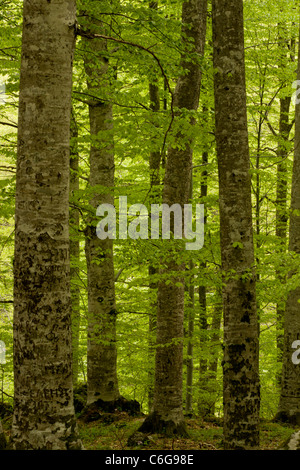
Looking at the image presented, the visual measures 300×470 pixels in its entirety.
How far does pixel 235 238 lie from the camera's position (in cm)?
584

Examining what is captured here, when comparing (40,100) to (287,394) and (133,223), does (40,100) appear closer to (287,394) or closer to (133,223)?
(133,223)

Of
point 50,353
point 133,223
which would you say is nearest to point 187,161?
point 133,223

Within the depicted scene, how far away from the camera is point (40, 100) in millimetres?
3598

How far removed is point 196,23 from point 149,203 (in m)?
4.29

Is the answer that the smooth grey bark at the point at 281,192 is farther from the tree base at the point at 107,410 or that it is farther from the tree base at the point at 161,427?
the tree base at the point at 161,427

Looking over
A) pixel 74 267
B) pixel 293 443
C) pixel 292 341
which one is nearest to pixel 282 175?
pixel 292 341

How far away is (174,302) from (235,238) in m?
2.52

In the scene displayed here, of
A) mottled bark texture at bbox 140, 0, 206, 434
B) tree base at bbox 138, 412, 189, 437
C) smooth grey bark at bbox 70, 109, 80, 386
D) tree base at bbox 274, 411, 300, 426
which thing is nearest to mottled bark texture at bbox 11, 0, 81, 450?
mottled bark texture at bbox 140, 0, 206, 434

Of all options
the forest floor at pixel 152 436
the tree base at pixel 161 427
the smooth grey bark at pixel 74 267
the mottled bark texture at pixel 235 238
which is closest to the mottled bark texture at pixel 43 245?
the mottled bark texture at pixel 235 238

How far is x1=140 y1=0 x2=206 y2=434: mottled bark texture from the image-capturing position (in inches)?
312

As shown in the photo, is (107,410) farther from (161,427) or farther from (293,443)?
(293,443)

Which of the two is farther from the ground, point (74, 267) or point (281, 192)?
point (281, 192)
